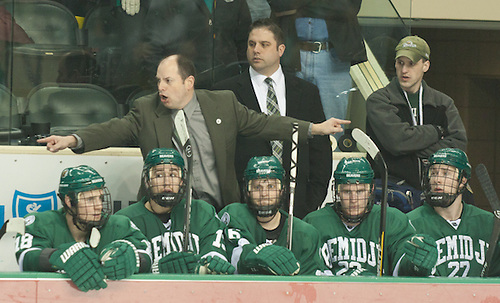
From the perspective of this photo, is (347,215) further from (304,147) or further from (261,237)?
(304,147)

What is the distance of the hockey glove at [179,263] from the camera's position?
13.1ft

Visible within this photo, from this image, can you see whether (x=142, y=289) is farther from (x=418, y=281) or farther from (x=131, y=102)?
(x=131, y=102)

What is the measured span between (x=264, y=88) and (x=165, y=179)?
1200 mm

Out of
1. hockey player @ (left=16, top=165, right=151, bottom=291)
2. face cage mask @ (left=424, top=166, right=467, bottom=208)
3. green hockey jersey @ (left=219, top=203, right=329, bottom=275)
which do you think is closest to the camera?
hockey player @ (left=16, top=165, right=151, bottom=291)

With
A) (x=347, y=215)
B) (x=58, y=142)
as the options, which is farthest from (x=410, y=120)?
(x=58, y=142)

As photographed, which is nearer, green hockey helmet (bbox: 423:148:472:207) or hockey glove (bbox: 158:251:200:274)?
hockey glove (bbox: 158:251:200:274)

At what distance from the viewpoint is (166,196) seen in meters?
4.36

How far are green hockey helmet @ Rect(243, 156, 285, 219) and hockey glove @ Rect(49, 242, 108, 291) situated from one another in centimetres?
95

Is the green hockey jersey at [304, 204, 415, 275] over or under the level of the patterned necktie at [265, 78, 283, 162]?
under

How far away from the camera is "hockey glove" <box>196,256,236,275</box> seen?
3.88 meters

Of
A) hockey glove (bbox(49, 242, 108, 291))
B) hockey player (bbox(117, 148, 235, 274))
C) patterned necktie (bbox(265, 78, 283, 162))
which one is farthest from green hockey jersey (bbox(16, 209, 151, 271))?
patterned necktie (bbox(265, 78, 283, 162))

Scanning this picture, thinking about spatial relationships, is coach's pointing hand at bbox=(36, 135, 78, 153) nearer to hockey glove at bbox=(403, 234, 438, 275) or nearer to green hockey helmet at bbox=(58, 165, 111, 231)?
green hockey helmet at bbox=(58, 165, 111, 231)

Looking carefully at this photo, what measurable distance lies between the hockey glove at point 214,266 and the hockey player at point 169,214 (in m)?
0.33

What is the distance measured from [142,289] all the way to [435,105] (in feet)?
8.27
